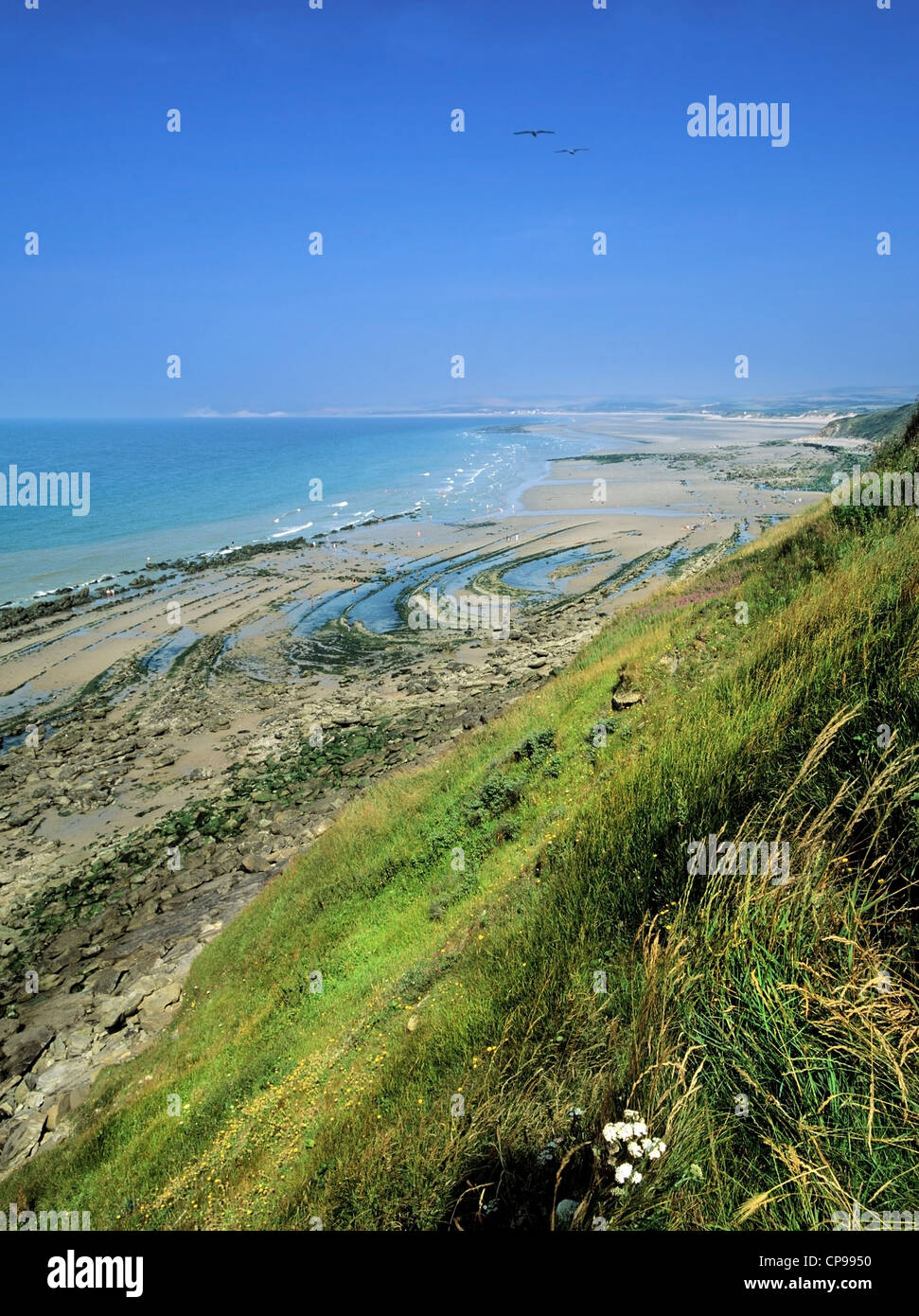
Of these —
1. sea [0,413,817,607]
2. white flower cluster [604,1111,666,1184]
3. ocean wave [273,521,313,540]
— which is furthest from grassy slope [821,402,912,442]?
white flower cluster [604,1111,666,1184]

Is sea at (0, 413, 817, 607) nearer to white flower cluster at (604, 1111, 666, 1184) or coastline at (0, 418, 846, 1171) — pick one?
coastline at (0, 418, 846, 1171)

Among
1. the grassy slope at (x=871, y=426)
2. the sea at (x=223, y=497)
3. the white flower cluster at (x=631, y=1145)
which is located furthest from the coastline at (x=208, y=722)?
the grassy slope at (x=871, y=426)

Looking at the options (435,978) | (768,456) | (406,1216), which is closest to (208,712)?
(435,978)

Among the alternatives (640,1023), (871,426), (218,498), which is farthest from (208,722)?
(871,426)

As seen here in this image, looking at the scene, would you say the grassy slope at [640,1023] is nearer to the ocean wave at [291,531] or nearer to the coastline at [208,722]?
the coastline at [208,722]
